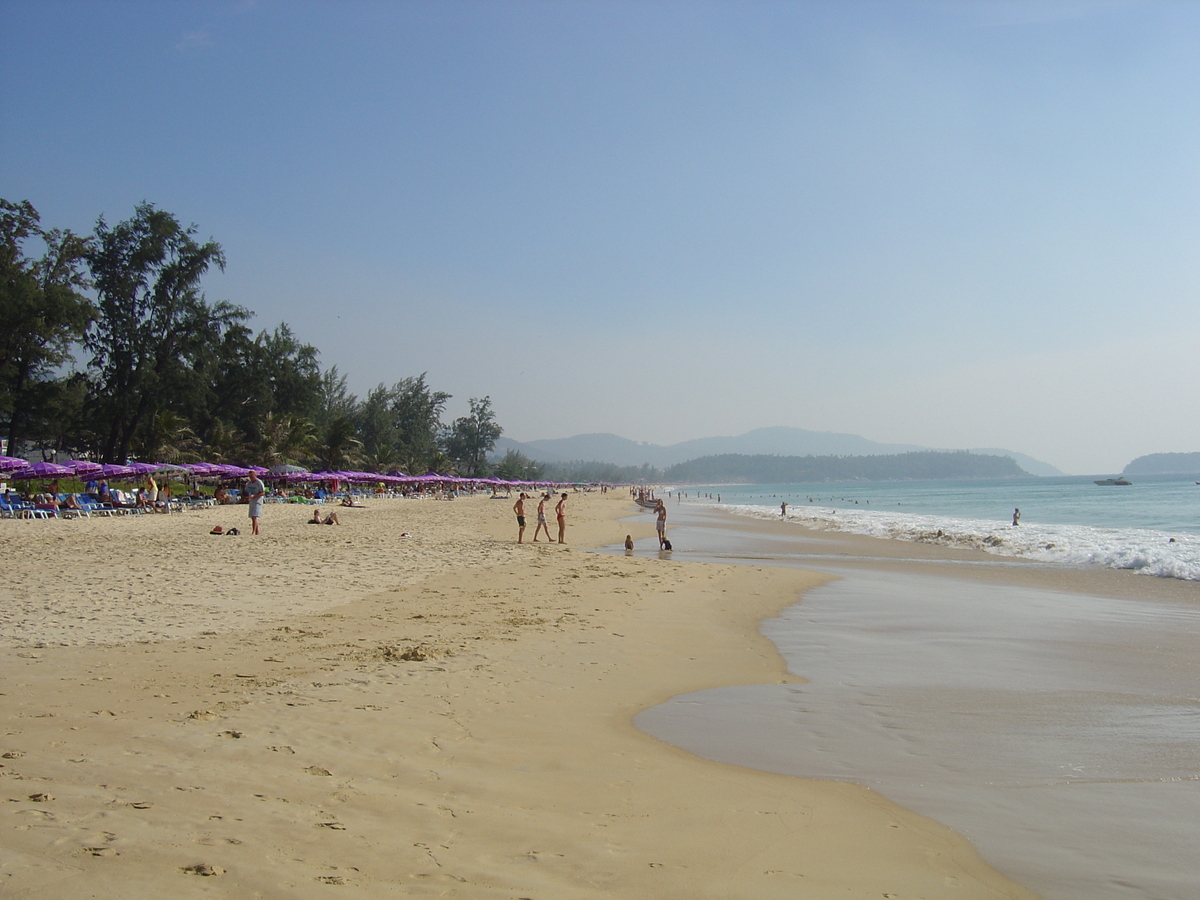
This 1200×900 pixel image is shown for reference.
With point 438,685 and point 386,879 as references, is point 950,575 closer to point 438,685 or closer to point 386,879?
point 438,685

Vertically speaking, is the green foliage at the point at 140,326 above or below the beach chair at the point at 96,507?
above

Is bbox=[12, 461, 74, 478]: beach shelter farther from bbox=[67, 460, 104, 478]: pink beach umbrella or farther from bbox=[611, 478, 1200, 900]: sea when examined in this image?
bbox=[611, 478, 1200, 900]: sea

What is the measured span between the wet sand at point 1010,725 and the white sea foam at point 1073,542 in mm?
6792

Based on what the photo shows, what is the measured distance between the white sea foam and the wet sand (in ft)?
22.3

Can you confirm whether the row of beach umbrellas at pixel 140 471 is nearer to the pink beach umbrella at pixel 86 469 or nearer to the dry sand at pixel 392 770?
the pink beach umbrella at pixel 86 469

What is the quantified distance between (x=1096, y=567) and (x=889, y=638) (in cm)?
1188

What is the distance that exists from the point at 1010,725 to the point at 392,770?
447cm

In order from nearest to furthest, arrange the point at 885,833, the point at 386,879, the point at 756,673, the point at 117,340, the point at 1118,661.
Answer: the point at 386,879 → the point at 885,833 → the point at 756,673 → the point at 1118,661 → the point at 117,340

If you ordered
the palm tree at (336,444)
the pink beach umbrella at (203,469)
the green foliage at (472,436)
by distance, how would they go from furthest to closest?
the green foliage at (472,436) → the palm tree at (336,444) → the pink beach umbrella at (203,469)

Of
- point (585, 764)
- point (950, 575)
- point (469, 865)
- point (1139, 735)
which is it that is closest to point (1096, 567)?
point (950, 575)

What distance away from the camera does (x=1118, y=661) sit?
7.86m

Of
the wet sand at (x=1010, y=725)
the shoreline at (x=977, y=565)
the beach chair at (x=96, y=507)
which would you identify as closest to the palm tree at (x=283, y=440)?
the beach chair at (x=96, y=507)

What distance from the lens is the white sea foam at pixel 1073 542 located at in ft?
56.8

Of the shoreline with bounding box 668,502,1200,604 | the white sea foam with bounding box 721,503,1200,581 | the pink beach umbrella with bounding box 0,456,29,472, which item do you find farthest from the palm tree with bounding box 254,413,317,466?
the white sea foam with bounding box 721,503,1200,581
